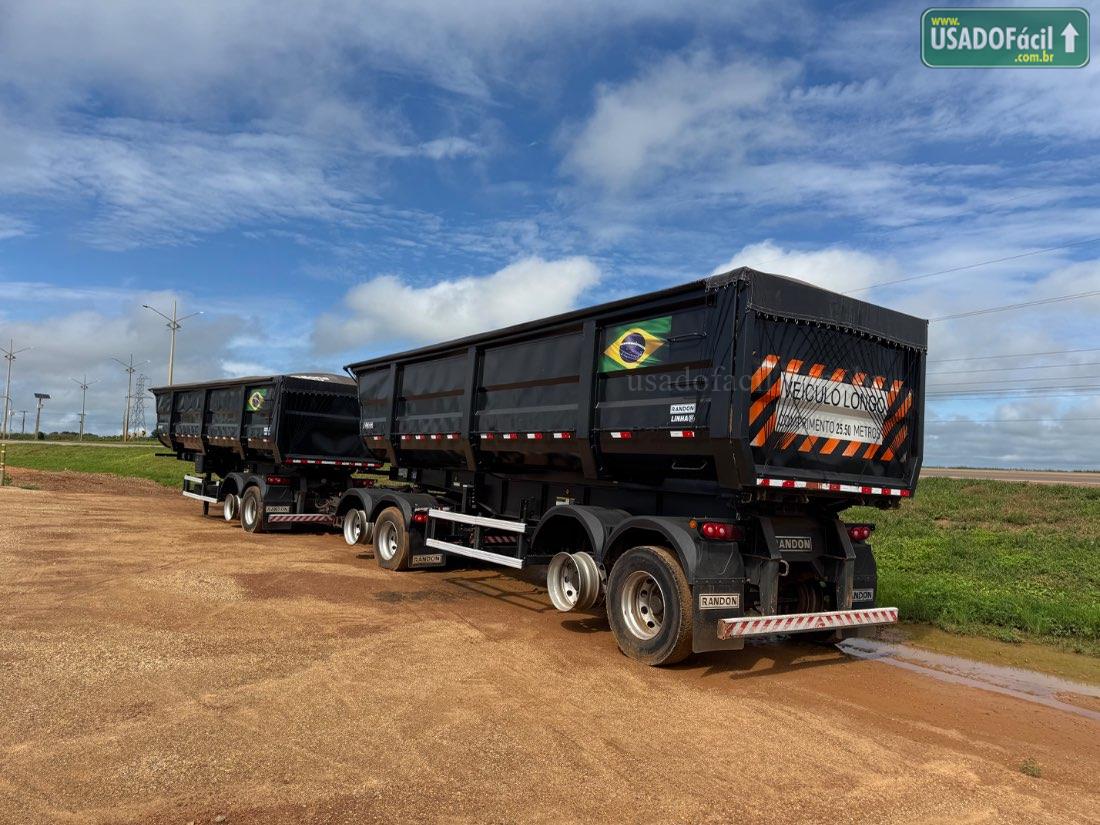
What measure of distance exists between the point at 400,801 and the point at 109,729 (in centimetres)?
203

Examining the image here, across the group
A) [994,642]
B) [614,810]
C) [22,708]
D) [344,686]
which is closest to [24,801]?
[22,708]

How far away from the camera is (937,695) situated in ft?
19.4

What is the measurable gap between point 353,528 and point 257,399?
416 centimetres

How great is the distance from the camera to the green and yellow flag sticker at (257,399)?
49.1ft

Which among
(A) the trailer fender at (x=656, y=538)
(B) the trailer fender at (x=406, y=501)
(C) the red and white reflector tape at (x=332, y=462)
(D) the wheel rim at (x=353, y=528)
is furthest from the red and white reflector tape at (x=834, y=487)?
(C) the red and white reflector tape at (x=332, y=462)

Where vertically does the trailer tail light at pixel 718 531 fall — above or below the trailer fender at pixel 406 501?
above

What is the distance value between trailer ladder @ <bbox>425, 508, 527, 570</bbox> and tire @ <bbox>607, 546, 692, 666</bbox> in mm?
1969

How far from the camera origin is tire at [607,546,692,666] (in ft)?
20.1

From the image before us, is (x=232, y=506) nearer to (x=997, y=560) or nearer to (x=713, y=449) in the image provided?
(x=713, y=449)

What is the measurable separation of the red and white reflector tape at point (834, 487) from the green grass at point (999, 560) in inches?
86.8

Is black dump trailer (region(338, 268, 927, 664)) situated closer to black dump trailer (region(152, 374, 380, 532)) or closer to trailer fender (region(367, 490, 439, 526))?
trailer fender (region(367, 490, 439, 526))

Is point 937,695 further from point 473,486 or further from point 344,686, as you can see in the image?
point 473,486

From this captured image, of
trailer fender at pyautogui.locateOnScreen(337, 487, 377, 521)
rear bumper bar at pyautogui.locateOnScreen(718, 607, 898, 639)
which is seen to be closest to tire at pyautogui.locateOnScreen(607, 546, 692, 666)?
rear bumper bar at pyautogui.locateOnScreen(718, 607, 898, 639)

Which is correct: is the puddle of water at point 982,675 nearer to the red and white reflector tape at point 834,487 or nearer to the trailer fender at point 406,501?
the red and white reflector tape at point 834,487
